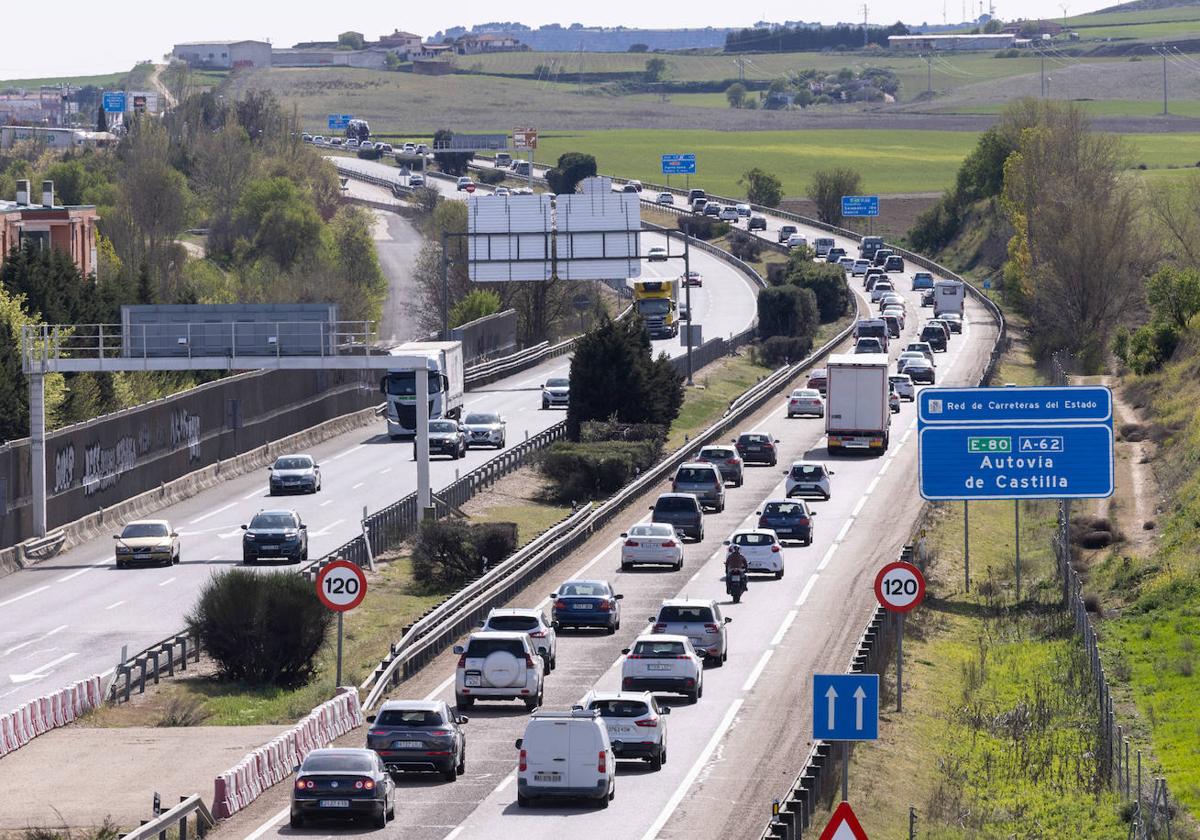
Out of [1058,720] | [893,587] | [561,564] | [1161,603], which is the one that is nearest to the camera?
[893,587]

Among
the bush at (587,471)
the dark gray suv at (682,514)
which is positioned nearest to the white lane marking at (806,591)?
the dark gray suv at (682,514)

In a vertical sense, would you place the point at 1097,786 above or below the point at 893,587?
below

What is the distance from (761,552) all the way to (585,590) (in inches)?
337

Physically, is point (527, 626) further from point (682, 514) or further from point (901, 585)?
point (682, 514)

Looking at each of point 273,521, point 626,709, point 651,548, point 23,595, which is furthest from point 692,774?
point 23,595

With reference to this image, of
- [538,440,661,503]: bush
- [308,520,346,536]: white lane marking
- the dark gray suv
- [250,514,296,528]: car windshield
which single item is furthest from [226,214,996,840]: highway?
[308,520,346,536]: white lane marking

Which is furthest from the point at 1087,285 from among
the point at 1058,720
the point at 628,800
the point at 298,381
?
the point at 628,800

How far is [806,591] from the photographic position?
5219 cm

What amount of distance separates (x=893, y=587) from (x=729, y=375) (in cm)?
7348

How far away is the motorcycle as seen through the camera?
5028 centimetres

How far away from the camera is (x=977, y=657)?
4781 cm

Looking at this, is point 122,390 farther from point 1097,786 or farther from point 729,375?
point 1097,786

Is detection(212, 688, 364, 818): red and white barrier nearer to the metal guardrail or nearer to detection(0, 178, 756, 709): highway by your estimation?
the metal guardrail

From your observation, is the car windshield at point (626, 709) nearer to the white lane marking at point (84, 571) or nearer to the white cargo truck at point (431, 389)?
the white lane marking at point (84, 571)
